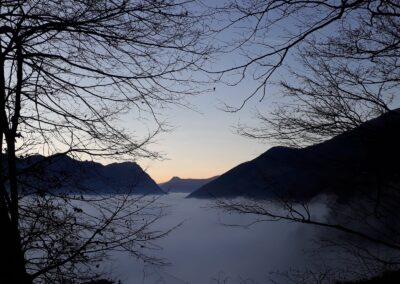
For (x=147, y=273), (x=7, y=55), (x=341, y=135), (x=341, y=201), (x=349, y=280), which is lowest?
(x=349, y=280)

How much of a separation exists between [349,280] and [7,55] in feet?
22.9

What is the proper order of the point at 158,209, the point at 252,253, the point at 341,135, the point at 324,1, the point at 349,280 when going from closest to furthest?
the point at 324,1, the point at 158,209, the point at 341,135, the point at 349,280, the point at 252,253

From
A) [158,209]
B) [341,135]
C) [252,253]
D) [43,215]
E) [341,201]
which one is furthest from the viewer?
[252,253]

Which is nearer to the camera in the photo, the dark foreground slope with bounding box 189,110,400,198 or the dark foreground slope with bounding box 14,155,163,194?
the dark foreground slope with bounding box 14,155,163,194

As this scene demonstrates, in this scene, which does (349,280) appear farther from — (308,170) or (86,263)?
(86,263)

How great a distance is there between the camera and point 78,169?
445 centimetres

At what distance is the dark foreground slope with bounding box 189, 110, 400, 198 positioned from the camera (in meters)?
5.45

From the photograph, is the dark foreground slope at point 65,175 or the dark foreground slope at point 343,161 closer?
the dark foreground slope at point 65,175

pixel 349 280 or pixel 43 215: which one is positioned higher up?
pixel 43 215

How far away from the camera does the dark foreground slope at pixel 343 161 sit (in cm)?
545

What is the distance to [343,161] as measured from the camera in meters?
5.99

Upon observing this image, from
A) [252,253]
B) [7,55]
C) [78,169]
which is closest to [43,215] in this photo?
[78,169]

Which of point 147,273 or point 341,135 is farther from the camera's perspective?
point 341,135

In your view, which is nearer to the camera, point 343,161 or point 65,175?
point 65,175
